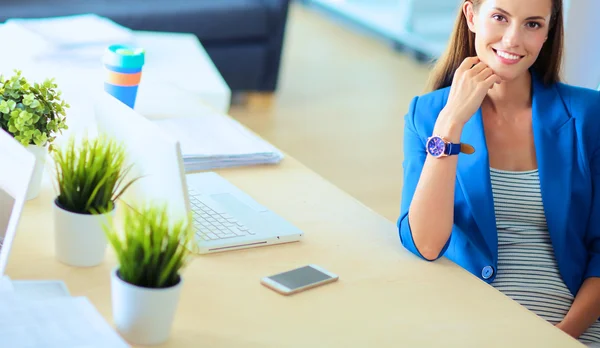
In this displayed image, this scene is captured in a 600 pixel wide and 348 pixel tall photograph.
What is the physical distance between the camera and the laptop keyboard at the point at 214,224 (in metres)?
1.55

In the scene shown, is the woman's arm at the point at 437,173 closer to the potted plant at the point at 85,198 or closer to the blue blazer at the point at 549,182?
the blue blazer at the point at 549,182

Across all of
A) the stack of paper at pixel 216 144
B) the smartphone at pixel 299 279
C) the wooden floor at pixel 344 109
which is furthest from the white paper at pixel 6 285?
the wooden floor at pixel 344 109

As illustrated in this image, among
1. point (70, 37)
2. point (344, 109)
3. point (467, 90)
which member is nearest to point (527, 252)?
point (467, 90)

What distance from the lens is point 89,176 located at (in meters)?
1.36

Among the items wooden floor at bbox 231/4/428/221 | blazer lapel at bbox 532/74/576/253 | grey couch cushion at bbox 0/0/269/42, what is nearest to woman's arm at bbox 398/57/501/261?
blazer lapel at bbox 532/74/576/253

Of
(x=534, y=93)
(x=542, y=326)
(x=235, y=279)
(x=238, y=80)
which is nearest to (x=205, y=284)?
(x=235, y=279)

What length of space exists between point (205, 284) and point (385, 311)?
0.90ft

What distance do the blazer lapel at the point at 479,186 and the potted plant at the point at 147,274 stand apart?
725mm

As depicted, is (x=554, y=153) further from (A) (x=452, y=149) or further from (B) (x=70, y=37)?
(B) (x=70, y=37)

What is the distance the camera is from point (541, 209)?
1792 millimetres

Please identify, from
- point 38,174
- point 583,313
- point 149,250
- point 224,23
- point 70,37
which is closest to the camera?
point 149,250

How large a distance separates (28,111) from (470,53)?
920 mm

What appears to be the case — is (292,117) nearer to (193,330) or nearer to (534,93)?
(534,93)

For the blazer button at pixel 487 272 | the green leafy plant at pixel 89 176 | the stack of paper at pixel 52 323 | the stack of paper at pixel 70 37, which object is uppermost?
the green leafy plant at pixel 89 176
